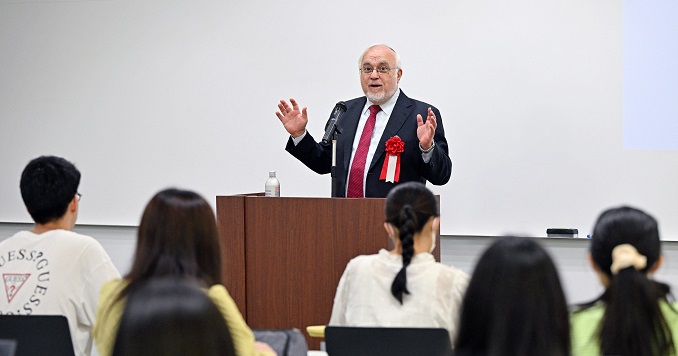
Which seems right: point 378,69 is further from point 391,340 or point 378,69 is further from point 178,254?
point 178,254

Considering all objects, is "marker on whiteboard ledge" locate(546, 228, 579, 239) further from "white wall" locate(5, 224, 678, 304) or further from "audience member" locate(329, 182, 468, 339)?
"audience member" locate(329, 182, 468, 339)

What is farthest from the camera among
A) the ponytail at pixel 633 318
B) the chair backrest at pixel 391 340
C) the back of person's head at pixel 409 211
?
the back of person's head at pixel 409 211

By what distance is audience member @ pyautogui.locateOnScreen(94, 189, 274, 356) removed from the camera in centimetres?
199

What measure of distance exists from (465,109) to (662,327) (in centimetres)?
318

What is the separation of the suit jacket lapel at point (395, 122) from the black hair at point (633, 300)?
195 cm

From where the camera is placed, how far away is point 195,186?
556cm

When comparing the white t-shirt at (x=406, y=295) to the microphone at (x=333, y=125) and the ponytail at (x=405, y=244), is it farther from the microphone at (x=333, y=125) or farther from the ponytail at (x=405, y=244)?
the microphone at (x=333, y=125)

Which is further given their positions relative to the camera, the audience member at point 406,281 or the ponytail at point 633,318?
the audience member at point 406,281

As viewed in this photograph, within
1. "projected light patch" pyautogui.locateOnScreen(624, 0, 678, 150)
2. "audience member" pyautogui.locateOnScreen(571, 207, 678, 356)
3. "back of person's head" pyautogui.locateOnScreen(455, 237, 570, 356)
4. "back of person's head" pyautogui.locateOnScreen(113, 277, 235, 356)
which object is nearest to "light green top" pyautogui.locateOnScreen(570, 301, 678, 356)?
"audience member" pyautogui.locateOnScreen(571, 207, 678, 356)

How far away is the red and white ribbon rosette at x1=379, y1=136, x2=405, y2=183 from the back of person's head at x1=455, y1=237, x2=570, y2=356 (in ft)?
8.00

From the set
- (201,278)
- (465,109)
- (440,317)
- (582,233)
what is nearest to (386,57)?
(465,109)

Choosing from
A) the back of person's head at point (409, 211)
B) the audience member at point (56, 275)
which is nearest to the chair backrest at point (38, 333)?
the audience member at point (56, 275)

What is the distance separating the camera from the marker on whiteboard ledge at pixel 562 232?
190 inches

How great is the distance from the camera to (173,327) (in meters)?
1.06
